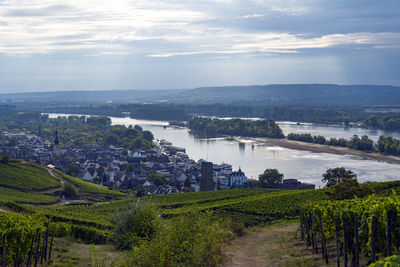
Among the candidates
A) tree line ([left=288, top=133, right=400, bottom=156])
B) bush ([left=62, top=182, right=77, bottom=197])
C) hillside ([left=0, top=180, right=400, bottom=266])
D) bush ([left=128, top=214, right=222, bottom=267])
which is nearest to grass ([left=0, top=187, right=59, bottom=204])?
bush ([left=62, top=182, right=77, bottom=197])

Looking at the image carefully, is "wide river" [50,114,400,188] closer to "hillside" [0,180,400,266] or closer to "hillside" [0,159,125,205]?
"hillside" [0,159,125,205]

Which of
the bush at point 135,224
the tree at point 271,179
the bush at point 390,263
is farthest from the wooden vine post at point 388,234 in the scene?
the tree at point 271,179

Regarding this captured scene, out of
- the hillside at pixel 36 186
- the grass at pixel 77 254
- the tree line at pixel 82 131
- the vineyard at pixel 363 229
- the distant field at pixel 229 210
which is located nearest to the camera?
the vineyard at pixel 363 229

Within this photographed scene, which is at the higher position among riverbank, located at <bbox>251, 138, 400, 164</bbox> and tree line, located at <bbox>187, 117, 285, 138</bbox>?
tree line, located at <bbox>187, 117, 285, 138</bbox>

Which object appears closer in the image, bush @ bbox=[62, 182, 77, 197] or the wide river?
bush @ bbox=[62, 182, 77, 197]

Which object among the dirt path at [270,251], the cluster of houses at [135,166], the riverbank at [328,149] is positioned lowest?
the cluster of houses at [135,166]

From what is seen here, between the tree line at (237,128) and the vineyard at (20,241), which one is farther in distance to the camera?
the tree line at (237,128)

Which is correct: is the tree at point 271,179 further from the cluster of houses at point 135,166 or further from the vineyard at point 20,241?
the vineyard at point 20,241

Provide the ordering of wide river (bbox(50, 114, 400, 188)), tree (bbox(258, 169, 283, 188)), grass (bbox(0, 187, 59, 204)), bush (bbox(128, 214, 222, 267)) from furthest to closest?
1. wide river (bbox(50, 114, 400, 188))
2. tree (bbox(258, 169, 283, 188))
3. grass (bbox(0, 187, 59, 204))
4. bush (bbox(128, 214, 222, 267))
